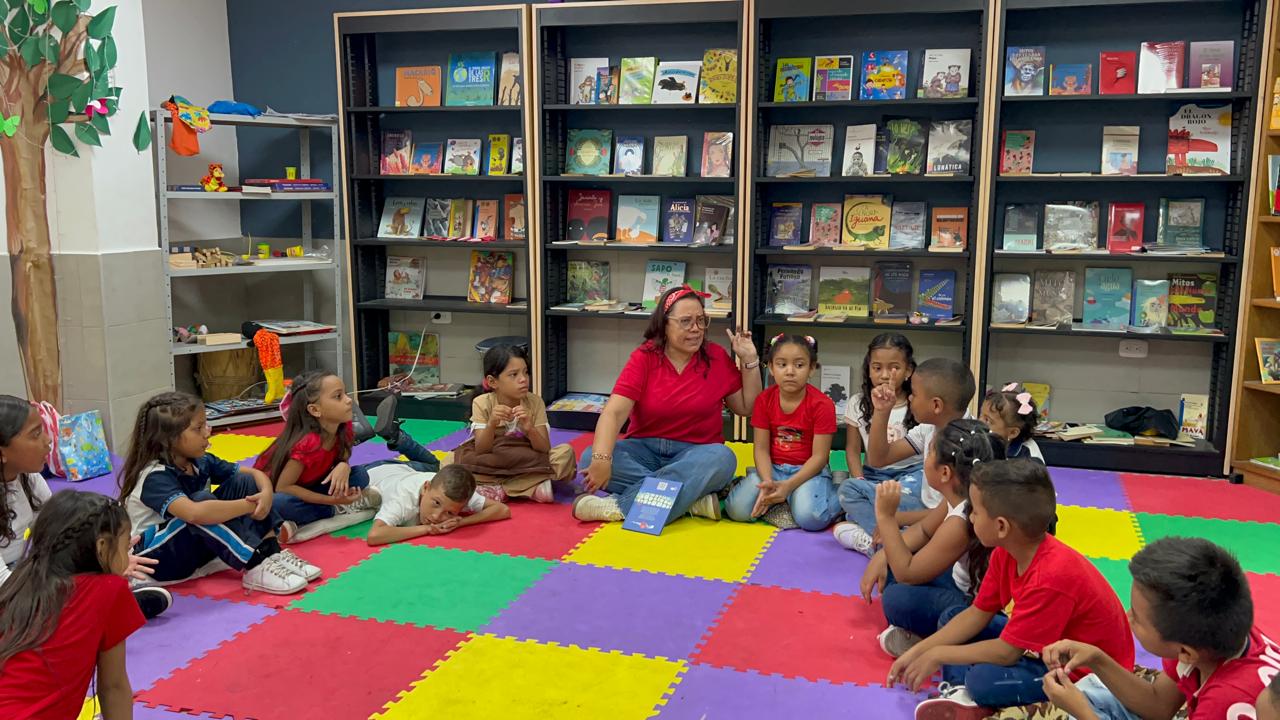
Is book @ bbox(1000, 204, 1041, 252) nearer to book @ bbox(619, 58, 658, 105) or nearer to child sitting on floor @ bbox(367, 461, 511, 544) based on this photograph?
book @ bbox(619, 58, 658, 105)

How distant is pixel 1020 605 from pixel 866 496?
1.68 m

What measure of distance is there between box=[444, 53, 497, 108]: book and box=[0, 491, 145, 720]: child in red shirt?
13.9 ft

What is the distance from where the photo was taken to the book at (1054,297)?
5.52 metres

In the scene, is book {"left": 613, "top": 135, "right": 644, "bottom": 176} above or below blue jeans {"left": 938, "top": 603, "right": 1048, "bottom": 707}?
above

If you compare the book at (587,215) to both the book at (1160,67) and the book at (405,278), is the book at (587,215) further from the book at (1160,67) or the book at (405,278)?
the book at (1160,67)

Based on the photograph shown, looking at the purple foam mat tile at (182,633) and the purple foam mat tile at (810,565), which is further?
the purple foam mat tile at (810,565)

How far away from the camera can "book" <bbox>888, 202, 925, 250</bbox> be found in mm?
5641

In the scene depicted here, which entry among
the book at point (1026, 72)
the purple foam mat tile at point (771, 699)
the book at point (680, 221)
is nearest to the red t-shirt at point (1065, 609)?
the purple foam mat tile at point (771, 699)

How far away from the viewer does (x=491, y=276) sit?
252 inches

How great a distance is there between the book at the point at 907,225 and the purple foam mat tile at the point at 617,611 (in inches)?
107

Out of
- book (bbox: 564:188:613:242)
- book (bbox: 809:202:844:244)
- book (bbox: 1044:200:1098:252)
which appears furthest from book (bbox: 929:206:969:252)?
book (bbox: 564:188:613:242)

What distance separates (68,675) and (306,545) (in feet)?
6.28

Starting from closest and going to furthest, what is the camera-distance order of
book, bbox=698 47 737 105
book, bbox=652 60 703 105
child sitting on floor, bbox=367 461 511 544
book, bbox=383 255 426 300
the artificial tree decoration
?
child sitting on floor, bbox=367 461 511 544 → the artificial tree decoration → book, bbox=698 47 737 105 → book, bbox=652 60 703 105 → book, bbox=383 255 426 300

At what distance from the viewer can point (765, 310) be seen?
5965 mm
